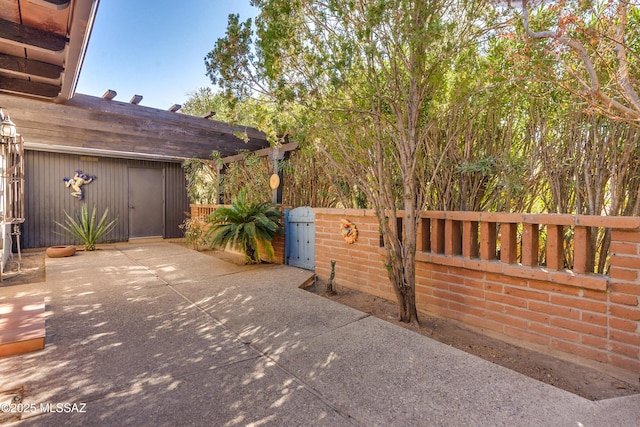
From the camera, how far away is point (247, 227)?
A: 14.4 ft

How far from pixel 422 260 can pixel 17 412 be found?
2.65 metres

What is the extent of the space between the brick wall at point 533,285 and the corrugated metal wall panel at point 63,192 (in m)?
7.80

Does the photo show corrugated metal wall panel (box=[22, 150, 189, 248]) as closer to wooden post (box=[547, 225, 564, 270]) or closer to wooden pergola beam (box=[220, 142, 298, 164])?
wooden pergola beam (box=[220, 142, 298, 164])

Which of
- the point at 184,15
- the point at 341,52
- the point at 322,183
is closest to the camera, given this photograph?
the point at 341,52

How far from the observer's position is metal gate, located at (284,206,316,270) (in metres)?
4.51

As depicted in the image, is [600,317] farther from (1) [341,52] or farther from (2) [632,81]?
(1) [341,52]

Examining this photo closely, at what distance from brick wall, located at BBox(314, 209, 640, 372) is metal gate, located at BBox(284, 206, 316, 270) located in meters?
1.60

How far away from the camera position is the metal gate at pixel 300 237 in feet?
14.8

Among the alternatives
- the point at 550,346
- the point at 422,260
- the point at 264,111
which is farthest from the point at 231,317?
the point at 550,346

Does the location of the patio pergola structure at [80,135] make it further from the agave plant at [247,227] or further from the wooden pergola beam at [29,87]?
the agave plant at [247,227]

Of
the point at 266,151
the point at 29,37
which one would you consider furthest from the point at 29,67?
the point at 266,151

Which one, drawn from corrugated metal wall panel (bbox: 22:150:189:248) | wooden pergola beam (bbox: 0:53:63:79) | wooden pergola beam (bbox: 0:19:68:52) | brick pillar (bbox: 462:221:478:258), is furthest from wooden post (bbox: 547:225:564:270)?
corrugated metal wall panel (bbox: 22:150:189:248)

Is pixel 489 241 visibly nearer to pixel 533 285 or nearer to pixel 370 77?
pixel 533 285

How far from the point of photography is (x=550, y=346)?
6.53 ft
